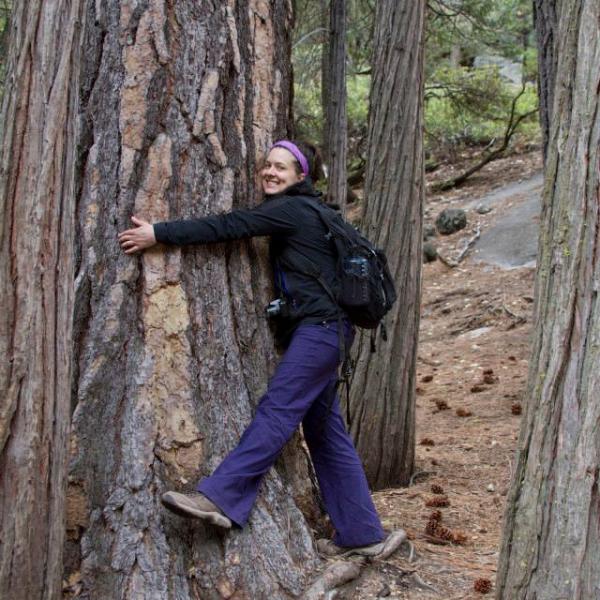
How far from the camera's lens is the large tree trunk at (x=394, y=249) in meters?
6.19

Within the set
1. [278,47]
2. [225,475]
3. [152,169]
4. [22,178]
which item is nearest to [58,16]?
[22,178]

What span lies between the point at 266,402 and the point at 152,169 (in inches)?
43.7

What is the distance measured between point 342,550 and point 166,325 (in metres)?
1.30

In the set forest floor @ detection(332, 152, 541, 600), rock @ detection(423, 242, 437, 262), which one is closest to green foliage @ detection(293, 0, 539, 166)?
rock @ detection(423, 242, 437, 262)

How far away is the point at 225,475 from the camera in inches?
133

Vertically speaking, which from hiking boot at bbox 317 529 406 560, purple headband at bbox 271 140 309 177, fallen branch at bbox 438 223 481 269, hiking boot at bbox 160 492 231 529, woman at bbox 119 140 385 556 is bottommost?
hiking boot at bbox 317 529 406 560

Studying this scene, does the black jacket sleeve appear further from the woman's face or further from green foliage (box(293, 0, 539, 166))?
green foliage (box(293, 0, 539, 166))

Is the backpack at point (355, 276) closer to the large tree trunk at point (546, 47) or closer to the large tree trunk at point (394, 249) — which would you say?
the large tree trunk at point (546, 47)

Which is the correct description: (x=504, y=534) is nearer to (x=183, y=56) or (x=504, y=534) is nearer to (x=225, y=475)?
(x=225, y=475)

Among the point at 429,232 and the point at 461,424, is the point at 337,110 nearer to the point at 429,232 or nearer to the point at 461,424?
the point at 461,424

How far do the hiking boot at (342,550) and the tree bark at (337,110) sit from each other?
4457 mm

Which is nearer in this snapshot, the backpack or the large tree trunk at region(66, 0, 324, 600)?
the large tree trunk at region(66, 0, 324, 600)

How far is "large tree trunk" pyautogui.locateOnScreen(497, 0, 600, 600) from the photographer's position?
8.50 ft

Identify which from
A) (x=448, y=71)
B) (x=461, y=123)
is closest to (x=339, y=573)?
(x=448, y=71)
